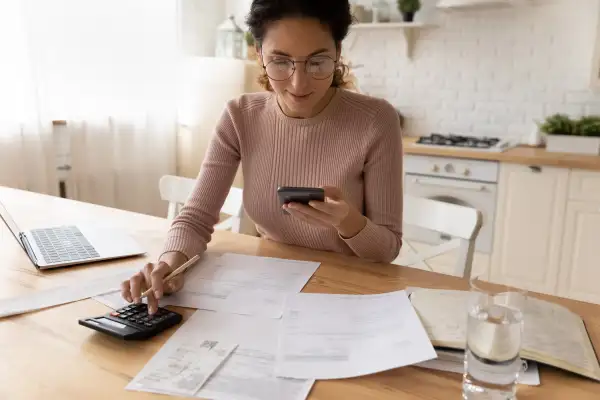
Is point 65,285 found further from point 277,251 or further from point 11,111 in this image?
point 11,111

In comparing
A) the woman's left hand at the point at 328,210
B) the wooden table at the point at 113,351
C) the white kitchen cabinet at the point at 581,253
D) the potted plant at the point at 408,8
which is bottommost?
the white kitchen cabinet at the point at 581,253

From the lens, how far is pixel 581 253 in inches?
103

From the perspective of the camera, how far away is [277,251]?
1.30m

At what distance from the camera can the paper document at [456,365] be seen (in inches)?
29.5

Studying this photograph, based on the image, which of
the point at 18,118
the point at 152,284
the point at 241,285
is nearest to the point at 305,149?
A: the point at 241,285

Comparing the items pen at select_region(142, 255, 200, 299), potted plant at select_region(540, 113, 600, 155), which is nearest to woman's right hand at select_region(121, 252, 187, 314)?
pen at select_region(142, 255, 200, 299)

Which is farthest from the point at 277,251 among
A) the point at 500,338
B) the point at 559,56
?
the point at 559,56

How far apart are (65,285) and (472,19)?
2.86 m

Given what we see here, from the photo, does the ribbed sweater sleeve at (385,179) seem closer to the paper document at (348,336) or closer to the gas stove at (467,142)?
the paper document at (348,336)

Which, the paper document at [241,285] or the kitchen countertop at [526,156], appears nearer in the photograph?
the paper document at [241,285]

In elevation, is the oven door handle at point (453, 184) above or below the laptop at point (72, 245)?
below

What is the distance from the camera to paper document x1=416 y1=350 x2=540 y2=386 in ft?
2.45

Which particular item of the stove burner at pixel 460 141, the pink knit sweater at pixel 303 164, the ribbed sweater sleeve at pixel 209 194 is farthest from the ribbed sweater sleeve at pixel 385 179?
the stove burner at pixel 460 141

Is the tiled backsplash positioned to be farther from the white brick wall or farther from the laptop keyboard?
the laptop keyboard
